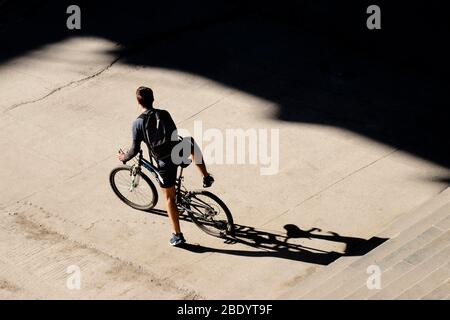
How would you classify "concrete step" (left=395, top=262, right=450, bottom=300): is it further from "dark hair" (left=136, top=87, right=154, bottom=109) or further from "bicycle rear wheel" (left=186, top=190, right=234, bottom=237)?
"dark hair" (left=136, top=87, right=154, bottom=109)

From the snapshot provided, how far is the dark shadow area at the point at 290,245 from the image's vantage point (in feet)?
31.0

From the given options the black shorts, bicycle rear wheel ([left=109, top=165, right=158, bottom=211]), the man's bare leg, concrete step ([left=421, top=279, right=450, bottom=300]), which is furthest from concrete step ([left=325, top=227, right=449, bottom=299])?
bicycle rear wheel ([left=109, top=165, right=158, bottom=211])

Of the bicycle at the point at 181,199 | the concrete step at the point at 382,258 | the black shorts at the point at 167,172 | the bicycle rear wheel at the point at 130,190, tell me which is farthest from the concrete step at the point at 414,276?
the bicycle rear wheel at the point at 130,190

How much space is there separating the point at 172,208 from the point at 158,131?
3.42 feet

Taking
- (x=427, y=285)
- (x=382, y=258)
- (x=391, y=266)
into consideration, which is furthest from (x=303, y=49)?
(x=427, y=285)

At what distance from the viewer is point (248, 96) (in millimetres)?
12953

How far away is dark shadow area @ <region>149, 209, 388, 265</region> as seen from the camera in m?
9.44

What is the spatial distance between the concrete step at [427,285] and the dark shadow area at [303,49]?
2839 millimetres

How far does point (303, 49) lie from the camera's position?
46.9 feet

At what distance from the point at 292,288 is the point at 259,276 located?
1.58 feet

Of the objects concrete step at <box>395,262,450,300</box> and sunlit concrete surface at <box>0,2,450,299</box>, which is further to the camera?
sunlit concrete surface at <box>0,2,450,299</box>

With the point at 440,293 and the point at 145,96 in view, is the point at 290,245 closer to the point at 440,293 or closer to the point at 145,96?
the point at 440,293

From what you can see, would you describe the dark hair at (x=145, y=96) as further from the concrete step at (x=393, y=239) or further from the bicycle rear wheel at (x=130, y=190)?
the concrete step at (x=393, y=239)
